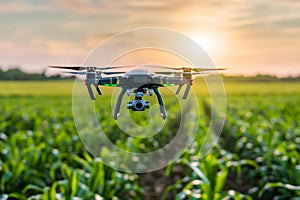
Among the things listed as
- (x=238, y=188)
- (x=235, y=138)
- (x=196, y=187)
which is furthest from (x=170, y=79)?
(x=235, y=138)

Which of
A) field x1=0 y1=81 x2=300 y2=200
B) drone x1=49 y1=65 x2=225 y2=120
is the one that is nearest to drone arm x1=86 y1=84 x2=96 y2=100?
drone x1=49 y1=65 x2=225 y2=120

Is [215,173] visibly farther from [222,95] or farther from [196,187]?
[222,95]

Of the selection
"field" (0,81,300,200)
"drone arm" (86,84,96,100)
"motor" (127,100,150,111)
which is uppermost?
"drone arm" (86,84,96,100)

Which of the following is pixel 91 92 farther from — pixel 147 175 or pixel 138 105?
pixel 147 175

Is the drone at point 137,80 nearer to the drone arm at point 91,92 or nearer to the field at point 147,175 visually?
the drone arm at point 91,92

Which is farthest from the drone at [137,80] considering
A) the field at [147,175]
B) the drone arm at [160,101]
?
the field at [147,175]

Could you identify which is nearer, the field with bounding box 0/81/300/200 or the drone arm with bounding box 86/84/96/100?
the drone arm with bounding box 86/84/96/100

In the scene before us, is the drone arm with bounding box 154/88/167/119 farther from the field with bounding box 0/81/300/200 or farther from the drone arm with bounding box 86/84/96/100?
the field with bounding box 0/81/300/200
